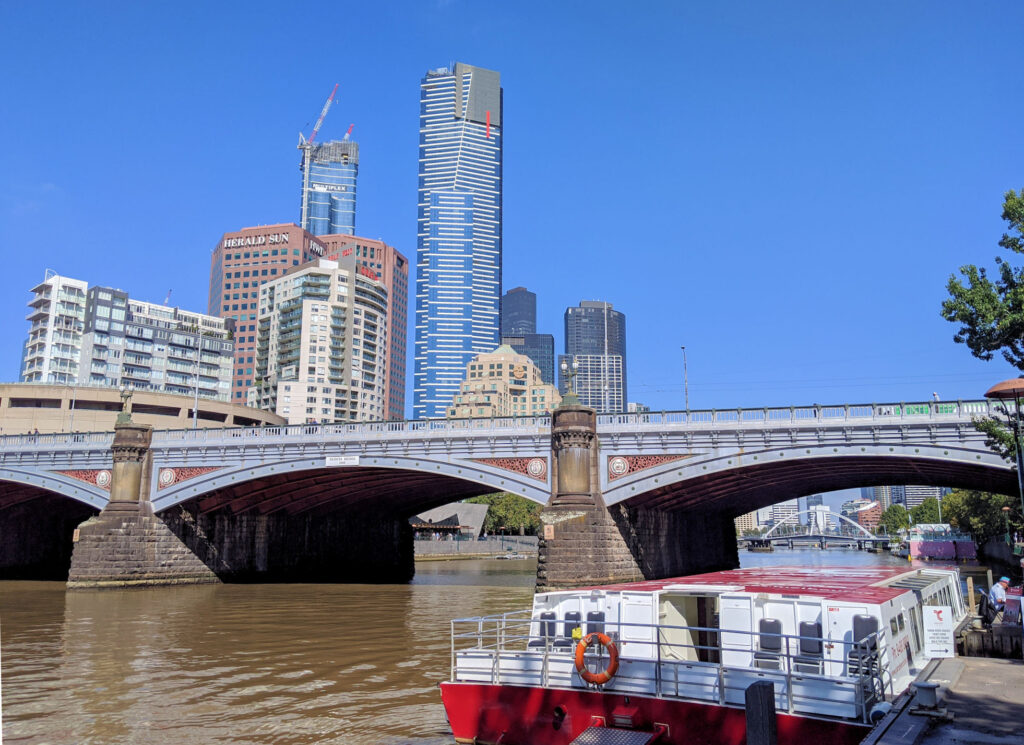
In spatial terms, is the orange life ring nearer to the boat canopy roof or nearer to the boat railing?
the boat railing

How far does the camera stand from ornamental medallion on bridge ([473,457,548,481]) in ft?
149

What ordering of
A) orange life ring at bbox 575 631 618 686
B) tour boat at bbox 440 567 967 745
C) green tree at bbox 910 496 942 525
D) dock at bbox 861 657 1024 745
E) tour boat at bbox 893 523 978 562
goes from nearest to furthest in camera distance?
dock at bbox 861 657 1024 745
tour boat at bbox 440 567 967 745
orange life ring at bbox 575 631 618 686
tour boat at bbox 893 523 978 562
green tree at bbox 910 496 942 525

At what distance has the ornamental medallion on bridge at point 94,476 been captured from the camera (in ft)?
177

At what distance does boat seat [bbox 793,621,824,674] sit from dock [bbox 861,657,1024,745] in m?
1.34

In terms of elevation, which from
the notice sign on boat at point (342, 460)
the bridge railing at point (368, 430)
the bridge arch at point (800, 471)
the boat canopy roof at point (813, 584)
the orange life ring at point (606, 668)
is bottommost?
the orange life ring at point (606, 668)

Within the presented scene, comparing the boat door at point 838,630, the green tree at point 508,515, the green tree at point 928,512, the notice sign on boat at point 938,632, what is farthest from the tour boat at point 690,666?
the green tree at point 928,512

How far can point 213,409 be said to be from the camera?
97.6 meters

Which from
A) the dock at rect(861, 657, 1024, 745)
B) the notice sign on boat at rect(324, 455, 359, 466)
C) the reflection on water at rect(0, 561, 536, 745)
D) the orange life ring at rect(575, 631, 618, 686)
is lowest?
the reflection on water at rect(0, 561, 536, 745)

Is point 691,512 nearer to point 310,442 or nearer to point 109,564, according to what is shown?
point 310,442

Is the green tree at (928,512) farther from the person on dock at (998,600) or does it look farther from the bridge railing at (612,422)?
the person on dock at (998,600)

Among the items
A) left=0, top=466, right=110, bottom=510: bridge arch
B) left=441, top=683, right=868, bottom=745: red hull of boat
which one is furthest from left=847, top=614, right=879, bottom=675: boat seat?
left=0, top=466, right=110, bottom=510: bridge arch

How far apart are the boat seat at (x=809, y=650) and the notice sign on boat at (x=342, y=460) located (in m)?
36.3

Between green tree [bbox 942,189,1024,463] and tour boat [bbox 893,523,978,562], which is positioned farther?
tour boat [bbox 893,523,978,562]

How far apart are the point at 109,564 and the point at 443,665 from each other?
3391 cm
